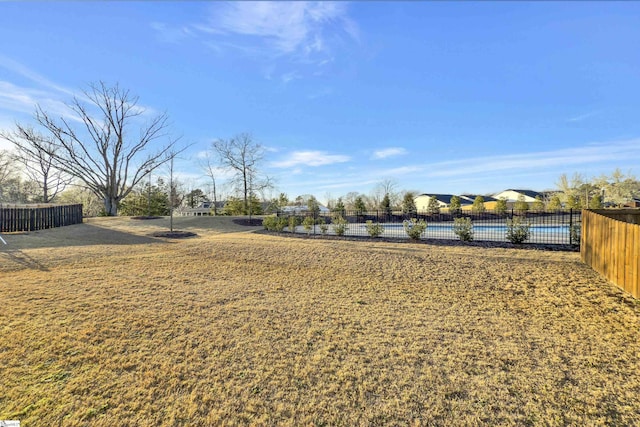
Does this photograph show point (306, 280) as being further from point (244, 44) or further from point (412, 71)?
point (412, 71)

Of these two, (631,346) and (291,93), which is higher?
(291,93)

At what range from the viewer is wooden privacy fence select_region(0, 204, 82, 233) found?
11.1m

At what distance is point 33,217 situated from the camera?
12.0 meters

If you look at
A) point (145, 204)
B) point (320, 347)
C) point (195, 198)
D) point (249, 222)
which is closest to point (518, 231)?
point (320, 347)

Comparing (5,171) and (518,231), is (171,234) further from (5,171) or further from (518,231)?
(5,171)

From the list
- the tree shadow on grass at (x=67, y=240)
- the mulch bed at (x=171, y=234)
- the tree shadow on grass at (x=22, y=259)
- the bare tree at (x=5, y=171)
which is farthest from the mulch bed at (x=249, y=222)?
the bare tree at (x=5, y=171)

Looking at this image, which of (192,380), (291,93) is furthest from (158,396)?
(291,93)

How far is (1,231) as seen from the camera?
11.0 m

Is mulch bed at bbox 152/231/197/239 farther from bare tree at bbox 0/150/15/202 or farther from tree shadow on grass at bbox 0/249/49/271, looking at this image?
bare tree at bbox 0/150/15/202

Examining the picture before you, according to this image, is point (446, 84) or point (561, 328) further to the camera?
point (446, 84)

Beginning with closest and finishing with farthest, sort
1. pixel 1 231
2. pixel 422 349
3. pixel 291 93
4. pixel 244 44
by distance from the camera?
pixel 422 349
pixel 244 44
pixel 1 231
pixel 291 93

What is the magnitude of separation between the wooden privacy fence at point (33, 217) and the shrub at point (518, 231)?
18602 mm

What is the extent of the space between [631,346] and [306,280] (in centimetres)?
470

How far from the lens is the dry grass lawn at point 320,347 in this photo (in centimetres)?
221
